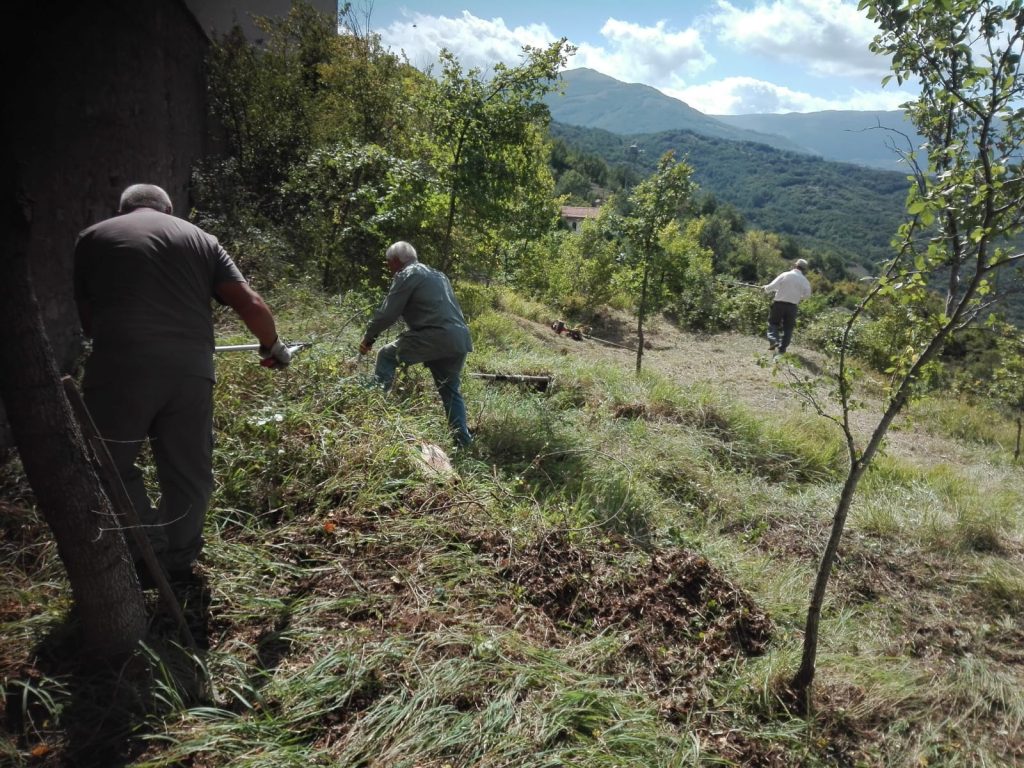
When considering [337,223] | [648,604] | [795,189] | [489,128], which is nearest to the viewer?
[648,604]

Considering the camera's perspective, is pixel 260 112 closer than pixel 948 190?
No

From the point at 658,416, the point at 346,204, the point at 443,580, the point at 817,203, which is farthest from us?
the point at 817,203

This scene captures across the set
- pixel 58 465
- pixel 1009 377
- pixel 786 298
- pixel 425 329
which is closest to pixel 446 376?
pixel 425 329

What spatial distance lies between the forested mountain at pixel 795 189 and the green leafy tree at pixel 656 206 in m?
104

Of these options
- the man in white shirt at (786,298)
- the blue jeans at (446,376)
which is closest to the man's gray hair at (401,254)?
the blue jeans at (446,376)

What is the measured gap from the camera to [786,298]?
10.5 metres

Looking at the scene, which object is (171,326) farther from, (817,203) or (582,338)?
(817,203)

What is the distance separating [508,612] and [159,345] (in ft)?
6.15

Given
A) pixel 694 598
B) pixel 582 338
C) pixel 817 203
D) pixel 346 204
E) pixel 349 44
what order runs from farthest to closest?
pixel 817 203 → pixel 582 338 → pixel 349 44 → pixel 346 204 → pixel 694 598

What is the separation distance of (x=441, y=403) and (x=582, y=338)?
7428 mm

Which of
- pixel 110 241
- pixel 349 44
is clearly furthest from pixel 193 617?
pixel 349 44

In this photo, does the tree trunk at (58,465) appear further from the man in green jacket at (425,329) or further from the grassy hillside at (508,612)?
the man in green jacket at (425,329)

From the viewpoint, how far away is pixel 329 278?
26.7 feet

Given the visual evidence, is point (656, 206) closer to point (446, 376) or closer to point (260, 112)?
point (446, 376)
